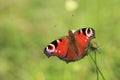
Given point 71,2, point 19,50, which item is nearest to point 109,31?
point 71,2

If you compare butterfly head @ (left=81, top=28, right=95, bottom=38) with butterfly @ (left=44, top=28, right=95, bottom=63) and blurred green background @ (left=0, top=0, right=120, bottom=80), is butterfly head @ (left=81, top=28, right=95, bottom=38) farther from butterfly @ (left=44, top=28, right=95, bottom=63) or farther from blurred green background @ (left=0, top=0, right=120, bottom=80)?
blurred green background @ (left=0, top=0, right=120, bottom=80)

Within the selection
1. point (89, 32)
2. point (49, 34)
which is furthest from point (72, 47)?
point (49, 34)

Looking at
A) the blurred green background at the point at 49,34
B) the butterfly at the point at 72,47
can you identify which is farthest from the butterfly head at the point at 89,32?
the blurred green background at the point at 49,34

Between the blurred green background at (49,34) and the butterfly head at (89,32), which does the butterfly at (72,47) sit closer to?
the butterfly head at (89,32)

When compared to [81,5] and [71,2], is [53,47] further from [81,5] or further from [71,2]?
[81,5]

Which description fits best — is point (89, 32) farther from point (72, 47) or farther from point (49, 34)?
point (49, 34)
